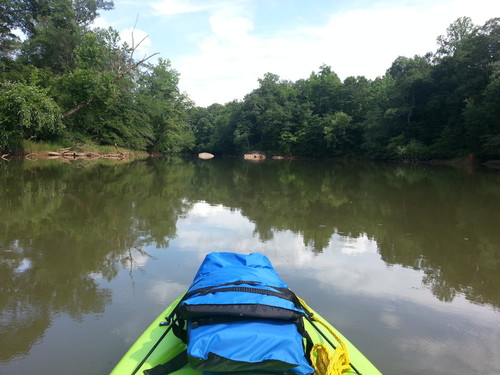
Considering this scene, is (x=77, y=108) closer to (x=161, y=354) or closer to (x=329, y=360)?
(x=161, y=354)

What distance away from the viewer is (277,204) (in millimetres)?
8547

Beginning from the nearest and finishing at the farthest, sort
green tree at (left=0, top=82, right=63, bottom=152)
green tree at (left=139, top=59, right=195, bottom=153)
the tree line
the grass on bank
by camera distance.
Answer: green tree at (left=0, top=82, right=63, bottom=152) < the grass on bank < the tree line < green tree at (left=139, top=59, right=195, bottom=153)

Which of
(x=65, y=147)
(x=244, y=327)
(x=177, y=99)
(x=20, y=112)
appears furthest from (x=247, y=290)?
(x=177, y=99)

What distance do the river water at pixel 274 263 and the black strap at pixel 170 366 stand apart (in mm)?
639

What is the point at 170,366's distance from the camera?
1865 mm

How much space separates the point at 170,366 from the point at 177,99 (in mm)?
43668

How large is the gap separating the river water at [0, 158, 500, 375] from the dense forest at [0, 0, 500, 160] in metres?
17.2

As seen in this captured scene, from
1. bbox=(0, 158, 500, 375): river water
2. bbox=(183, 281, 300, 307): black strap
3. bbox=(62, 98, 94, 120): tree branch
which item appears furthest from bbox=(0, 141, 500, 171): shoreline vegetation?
bbox=(183, 281, 300, 307): black strap

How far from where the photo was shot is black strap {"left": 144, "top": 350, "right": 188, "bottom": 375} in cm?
184

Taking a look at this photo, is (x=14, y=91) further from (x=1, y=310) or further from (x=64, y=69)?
(x=1, y=310)

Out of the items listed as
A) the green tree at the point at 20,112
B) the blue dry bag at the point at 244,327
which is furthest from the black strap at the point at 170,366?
the green tree at the point at 20,112

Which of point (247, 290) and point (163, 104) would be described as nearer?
point (247, 290)

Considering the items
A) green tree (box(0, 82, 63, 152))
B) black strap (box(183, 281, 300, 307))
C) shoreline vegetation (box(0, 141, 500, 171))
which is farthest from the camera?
shoreline vegetation (box(0, 141, 500, 171))

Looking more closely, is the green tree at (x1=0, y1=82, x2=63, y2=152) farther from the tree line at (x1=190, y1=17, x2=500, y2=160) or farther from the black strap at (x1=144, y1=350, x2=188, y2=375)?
the tree line at (x1=190, y1=17, x2=500, y2=160)
